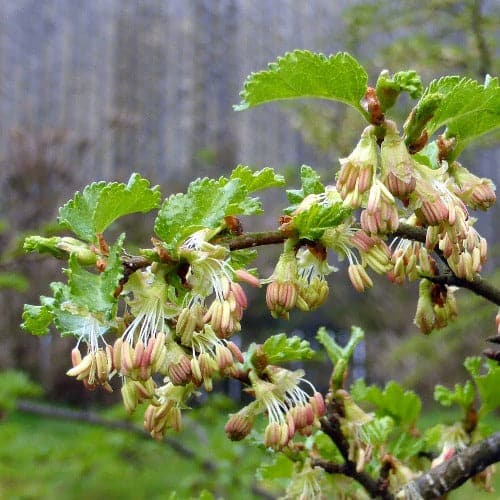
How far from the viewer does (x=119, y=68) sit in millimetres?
10453

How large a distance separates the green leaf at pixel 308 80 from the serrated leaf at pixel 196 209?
0.25ft

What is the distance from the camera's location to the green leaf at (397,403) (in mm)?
861

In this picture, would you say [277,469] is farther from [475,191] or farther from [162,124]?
[162,124]

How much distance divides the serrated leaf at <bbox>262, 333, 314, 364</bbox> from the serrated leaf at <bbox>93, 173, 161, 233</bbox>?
0.56 feet

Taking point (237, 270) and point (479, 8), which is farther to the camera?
point (479, 8)

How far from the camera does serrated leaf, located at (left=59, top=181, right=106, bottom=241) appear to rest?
58cm

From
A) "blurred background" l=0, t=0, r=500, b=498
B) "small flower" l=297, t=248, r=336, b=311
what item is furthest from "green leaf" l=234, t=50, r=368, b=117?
"blurred background" l=0, t=0, r=500, b=498

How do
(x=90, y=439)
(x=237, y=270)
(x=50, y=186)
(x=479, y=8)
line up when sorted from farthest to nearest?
(x=50, y=186) → (x=479, y=8) → (x=90, y=439) → (x=237, y=270)

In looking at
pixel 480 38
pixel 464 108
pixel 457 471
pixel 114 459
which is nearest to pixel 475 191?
pixel 464 108

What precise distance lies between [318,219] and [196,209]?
0.31 feet

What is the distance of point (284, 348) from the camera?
648 millimetres

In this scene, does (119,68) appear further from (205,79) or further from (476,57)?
(476,57)

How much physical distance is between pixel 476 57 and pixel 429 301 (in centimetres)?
297

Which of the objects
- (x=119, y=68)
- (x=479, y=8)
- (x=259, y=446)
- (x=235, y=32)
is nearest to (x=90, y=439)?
(x=259, y=446)
